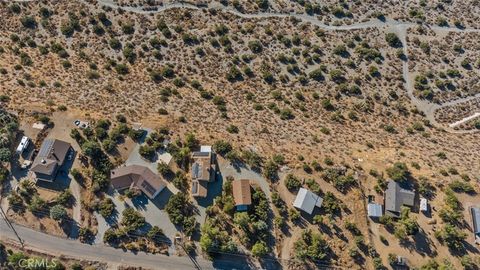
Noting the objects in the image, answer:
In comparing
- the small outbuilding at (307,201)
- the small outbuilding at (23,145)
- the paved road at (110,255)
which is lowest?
the paved road at (110,255)

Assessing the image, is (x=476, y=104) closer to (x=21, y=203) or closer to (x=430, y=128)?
(x=430, y=128)

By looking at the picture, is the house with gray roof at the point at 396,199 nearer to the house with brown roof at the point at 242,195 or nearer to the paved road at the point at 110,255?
the house with brown roof at the point at 242,195

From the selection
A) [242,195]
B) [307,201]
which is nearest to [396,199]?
[307,201]

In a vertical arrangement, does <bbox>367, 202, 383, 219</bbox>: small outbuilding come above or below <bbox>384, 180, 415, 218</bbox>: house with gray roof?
below

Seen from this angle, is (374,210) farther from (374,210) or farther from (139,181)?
(139,181)

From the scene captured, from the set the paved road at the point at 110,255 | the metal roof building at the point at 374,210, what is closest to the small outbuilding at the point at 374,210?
the metal roof building at the point at 374,210

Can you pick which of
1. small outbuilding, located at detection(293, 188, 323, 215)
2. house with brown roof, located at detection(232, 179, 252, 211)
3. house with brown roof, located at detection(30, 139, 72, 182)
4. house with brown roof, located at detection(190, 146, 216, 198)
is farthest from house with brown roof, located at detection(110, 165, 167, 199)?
small outbuilding, located at detection(293, 188, 323, 215)

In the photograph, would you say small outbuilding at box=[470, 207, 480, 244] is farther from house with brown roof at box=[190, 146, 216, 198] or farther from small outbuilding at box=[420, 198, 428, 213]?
house with brown roof at box=[190, 146, 216, 198]
